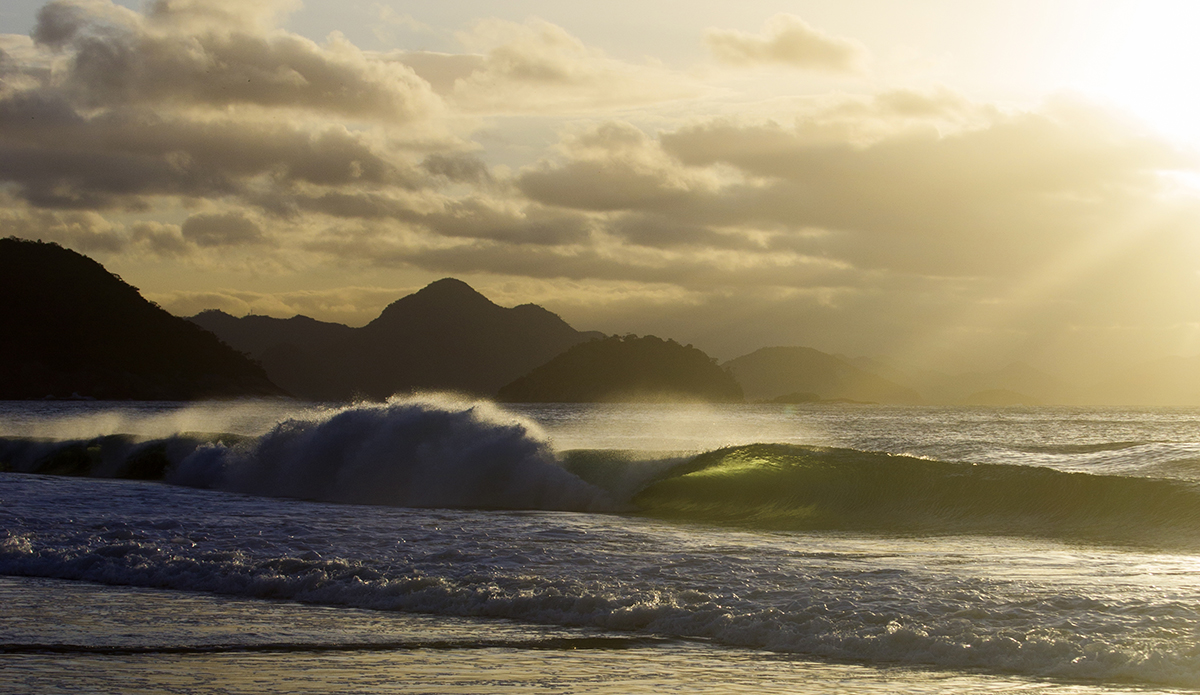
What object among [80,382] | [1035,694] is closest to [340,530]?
[1035,694]

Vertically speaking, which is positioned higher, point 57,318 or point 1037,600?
point 57,318

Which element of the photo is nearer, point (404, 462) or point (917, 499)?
point (917, 499)

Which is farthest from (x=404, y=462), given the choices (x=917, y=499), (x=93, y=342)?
(x=93, y=342)

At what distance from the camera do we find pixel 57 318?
16475 centimetres

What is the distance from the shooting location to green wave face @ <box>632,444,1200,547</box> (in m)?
16.7

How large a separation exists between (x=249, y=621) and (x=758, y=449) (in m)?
16.8

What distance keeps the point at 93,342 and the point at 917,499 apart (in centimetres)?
17567

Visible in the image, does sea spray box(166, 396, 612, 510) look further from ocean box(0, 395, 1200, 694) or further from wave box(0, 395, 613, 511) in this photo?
ocean box(0, 395, 1200, 694)

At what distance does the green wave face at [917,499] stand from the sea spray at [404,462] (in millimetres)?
2812

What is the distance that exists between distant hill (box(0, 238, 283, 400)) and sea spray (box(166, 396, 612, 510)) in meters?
150

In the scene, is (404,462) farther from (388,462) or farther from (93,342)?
(93,342)

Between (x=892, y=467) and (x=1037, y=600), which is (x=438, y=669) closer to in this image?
(x=1037, y=600)

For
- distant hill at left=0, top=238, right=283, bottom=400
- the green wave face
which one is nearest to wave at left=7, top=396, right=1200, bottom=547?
the green wave face

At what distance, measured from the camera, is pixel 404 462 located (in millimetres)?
24328
